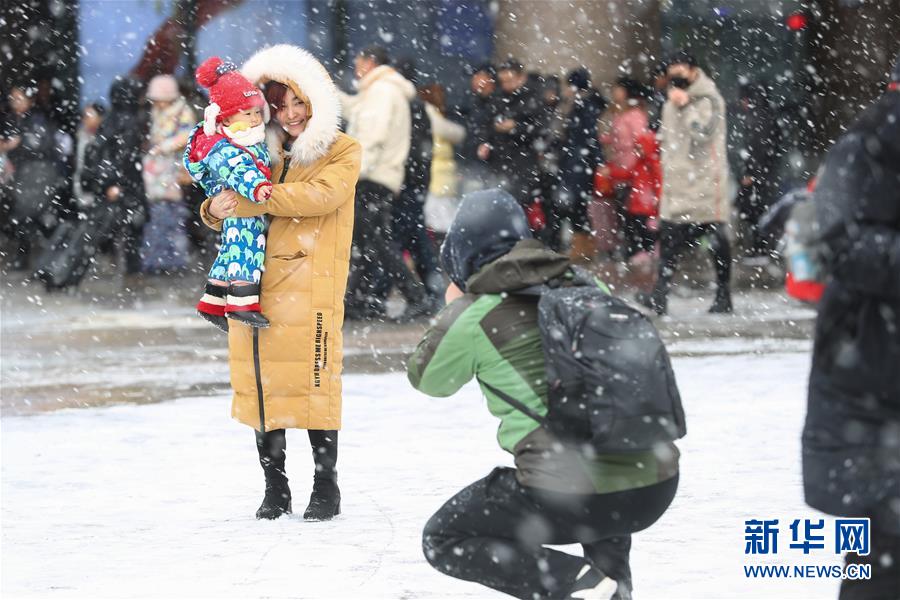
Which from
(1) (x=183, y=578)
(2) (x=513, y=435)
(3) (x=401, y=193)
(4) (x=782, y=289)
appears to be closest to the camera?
(2) (x=513, y=435)

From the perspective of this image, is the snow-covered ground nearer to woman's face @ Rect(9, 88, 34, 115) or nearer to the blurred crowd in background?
the blurred crowd in background

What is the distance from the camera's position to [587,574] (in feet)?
13.8

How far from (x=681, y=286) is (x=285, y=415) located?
8636 mm

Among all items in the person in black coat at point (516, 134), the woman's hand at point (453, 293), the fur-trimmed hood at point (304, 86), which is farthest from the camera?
the person in black coat at point (516, 134)

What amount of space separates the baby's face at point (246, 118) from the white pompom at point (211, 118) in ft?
0.14

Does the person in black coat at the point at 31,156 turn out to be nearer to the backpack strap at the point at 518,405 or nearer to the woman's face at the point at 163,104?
the woman's face at the point at 163,104

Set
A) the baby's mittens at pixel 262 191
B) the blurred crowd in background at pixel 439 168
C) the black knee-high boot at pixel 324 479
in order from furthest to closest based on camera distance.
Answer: the blurred crowd in background at pixel 439 168
the black knee-high boot at pixel 324 479
the baby's mittens at pixel 262 191

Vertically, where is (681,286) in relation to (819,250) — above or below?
below

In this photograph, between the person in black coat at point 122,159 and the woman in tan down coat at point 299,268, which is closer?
the woman in tan down coat at point 299,268

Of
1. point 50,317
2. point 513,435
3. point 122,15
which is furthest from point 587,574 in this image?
point 122,15

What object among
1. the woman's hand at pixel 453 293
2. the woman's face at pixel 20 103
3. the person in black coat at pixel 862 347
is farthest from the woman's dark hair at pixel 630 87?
the person in black coat at pixel 862 347

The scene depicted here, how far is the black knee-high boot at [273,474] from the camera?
5.97m

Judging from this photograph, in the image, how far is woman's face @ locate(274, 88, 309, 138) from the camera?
5.84m

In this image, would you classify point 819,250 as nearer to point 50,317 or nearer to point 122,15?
point 50,317
